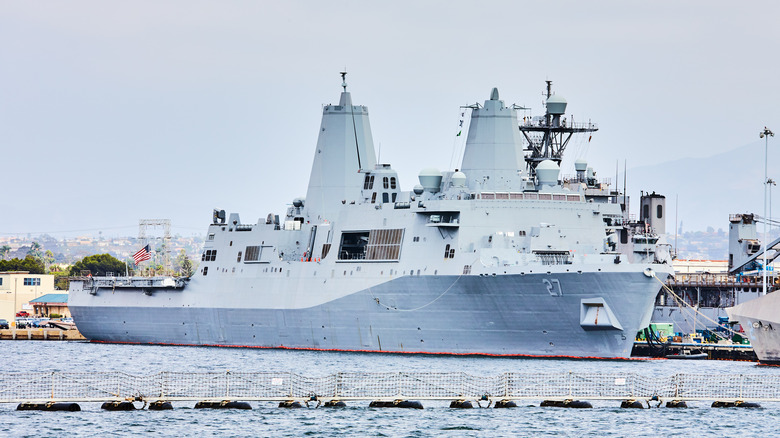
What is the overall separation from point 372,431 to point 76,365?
2329 centimetres

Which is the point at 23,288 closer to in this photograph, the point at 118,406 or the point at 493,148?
the point at 493,148

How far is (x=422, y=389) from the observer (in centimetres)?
4062

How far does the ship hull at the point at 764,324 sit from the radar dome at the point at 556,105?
15142 mm

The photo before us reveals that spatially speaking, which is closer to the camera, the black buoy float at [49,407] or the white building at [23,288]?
the black buoy float at [49,407]

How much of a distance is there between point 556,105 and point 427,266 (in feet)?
42.6

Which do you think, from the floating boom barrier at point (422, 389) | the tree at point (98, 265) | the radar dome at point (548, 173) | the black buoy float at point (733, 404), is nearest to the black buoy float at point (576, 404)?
the floating boom barrier at point (422, 389)

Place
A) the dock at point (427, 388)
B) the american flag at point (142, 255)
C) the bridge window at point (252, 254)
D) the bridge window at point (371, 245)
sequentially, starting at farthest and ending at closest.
→ 1. the american flag at point (142, 255)
2. the bridge window at point (252, 254)
3. the bridge window at point (371, 245)
4. the dock at point (427, 388)

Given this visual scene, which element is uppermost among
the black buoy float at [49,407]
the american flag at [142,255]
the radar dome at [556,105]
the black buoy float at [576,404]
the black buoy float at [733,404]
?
the radar dome at [556,105]

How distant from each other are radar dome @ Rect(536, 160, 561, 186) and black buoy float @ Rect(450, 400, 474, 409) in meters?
21.1

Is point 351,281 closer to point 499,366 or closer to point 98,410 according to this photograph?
point 499,366

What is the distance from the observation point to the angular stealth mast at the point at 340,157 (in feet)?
207

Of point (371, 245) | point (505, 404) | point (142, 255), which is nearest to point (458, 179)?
point (371, 245)

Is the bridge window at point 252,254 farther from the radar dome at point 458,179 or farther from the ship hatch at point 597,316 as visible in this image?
the ship hatch at point 597,316

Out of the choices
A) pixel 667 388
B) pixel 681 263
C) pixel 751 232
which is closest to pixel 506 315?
pixel 667 388
